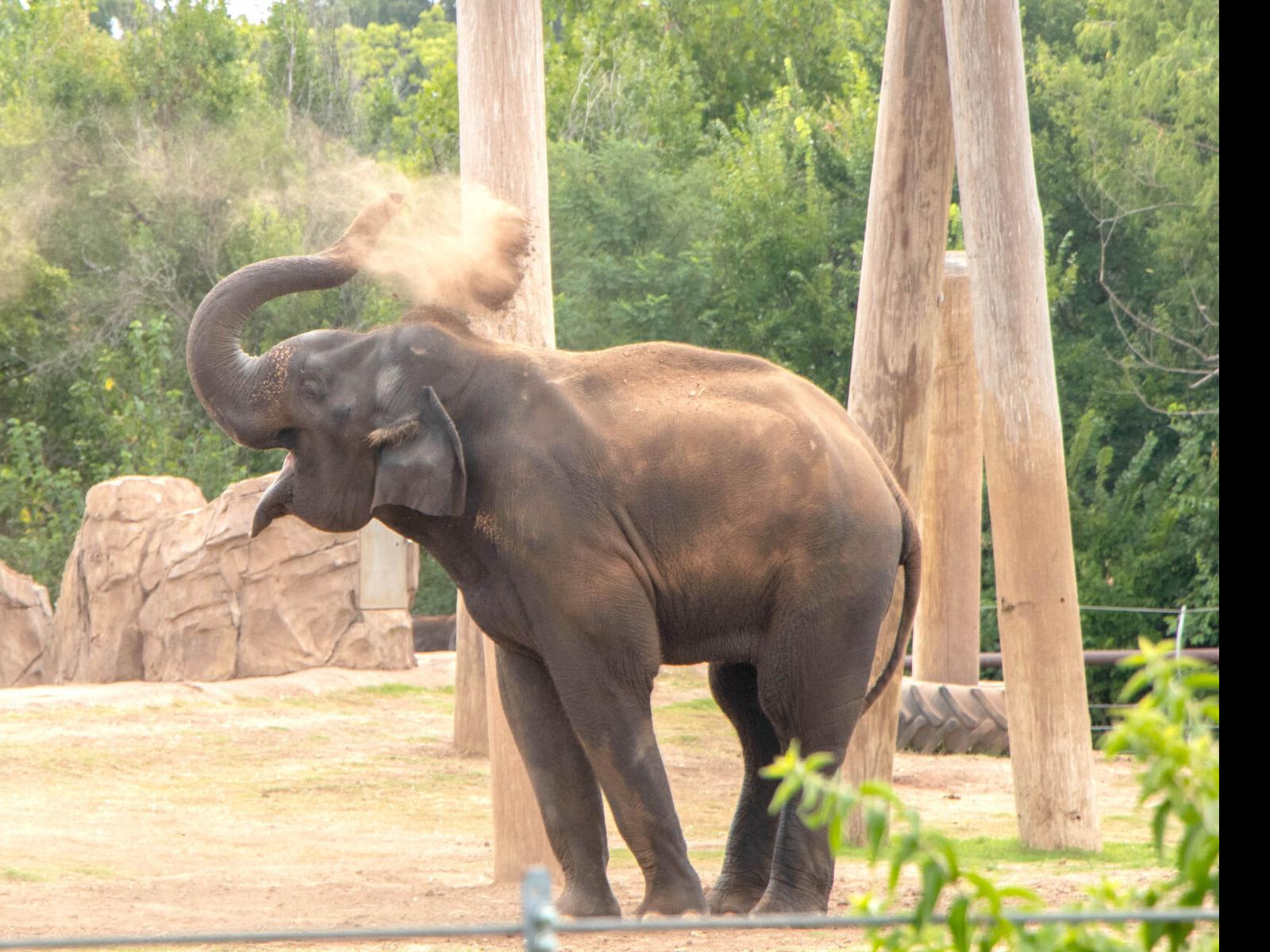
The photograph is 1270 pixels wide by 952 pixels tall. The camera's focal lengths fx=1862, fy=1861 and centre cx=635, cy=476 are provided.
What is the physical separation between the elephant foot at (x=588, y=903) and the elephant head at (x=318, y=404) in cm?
144

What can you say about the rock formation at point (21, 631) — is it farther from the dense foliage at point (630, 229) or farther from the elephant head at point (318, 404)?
the elephant head at point (318, 404)

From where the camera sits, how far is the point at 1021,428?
7.94 meters

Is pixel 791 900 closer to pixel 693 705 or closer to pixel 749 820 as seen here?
pixel 749 820

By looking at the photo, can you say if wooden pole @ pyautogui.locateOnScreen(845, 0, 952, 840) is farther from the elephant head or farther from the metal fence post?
the metal fence post

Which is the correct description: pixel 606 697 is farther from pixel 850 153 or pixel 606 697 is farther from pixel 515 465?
pixel 850 153

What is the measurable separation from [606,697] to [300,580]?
10810 mm

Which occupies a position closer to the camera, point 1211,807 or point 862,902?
point 1211,807

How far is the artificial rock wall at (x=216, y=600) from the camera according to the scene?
16.1 m

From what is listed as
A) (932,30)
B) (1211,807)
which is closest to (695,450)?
(932,30)

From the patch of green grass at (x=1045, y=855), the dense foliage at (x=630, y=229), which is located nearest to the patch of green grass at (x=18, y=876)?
the patch of green grass at (x=1045, y=855)

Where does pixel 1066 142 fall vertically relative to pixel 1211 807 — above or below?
A: above

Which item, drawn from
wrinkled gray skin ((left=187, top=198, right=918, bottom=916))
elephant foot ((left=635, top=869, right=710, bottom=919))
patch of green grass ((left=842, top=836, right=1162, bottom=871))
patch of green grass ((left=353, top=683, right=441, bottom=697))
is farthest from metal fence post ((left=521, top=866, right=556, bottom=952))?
patch of green grass ((left=353, top=683, right=441, bottom=697))
